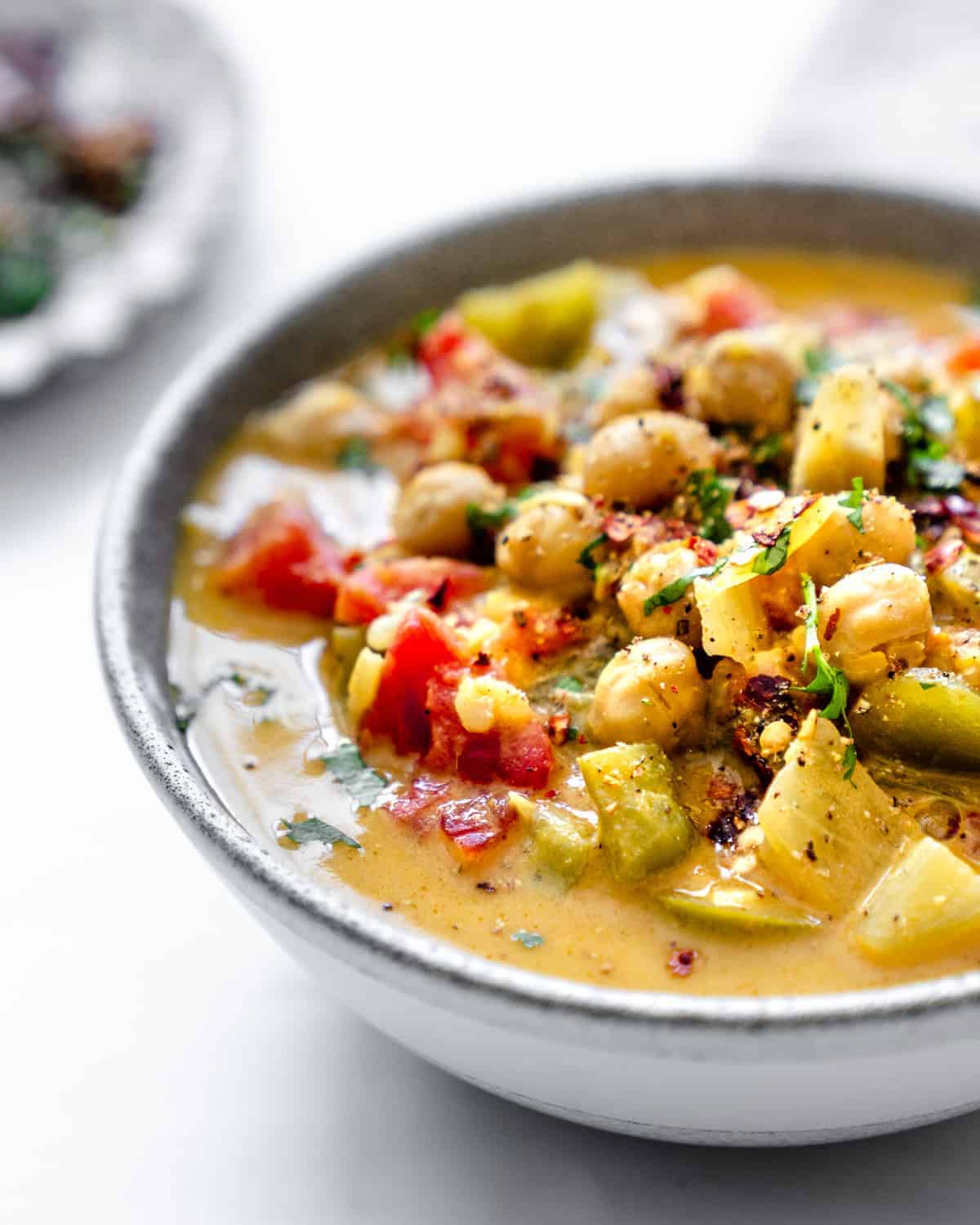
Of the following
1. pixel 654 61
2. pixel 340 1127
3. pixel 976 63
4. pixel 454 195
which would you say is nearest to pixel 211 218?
pixel 454 195

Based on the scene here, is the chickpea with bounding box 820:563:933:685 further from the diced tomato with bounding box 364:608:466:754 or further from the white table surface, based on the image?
the white table surface

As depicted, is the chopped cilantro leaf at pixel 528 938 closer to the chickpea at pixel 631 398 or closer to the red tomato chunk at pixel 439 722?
the red tomato chunk at pixel 439 722

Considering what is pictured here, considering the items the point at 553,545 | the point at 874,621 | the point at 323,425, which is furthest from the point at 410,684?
the point at 323,425

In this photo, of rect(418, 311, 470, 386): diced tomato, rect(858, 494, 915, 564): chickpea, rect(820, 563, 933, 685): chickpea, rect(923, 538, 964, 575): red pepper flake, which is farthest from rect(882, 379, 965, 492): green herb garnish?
rect(418, 311, 470, 386): diced tomato

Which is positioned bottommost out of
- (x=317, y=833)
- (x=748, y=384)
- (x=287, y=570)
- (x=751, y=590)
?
(x=317, y=833)

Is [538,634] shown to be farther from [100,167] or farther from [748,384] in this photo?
[100,167]

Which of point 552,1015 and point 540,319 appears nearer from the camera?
point 552,1015

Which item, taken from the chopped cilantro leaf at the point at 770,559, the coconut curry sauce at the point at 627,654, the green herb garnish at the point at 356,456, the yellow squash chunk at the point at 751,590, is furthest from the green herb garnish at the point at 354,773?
the green herb garnish at the point at 356,456

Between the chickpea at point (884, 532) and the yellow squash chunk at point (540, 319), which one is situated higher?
the chickpea at point (884, 532)
